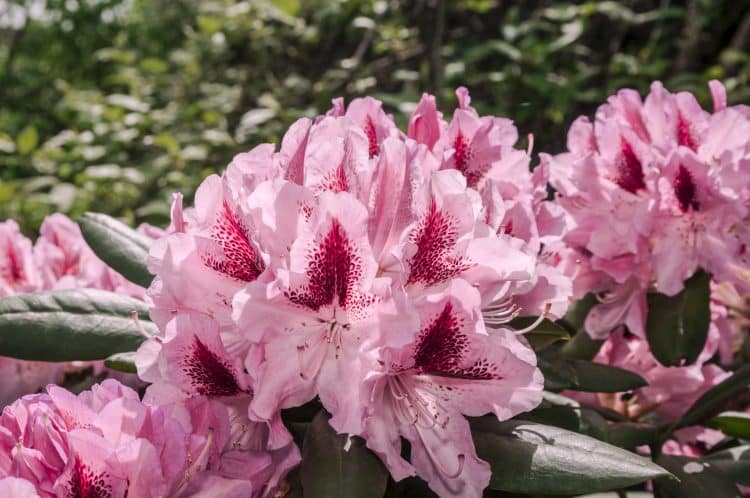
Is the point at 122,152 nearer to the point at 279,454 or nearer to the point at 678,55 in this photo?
the point at 678,55

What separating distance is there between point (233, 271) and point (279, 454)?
15cm

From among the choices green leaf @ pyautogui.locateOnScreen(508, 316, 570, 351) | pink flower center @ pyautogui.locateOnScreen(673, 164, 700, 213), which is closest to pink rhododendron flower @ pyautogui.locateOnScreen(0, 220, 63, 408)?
green leaf @ pyautogui.locateOnScreen(508, 316, 570, 351)

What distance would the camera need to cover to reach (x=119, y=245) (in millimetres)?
982

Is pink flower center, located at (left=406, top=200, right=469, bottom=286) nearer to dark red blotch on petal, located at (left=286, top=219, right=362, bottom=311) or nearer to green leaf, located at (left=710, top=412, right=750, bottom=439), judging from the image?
dark red blotch on petal, located at (left=286, top=219, right=362, bottom=311)

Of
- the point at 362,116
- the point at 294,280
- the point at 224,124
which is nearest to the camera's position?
the point at 294,280

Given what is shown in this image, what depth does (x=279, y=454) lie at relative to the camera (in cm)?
70

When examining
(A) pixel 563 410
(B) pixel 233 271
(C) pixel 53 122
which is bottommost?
(C) pixel 53 122

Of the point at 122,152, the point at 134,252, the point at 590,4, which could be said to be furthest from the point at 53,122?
the point at 134,252

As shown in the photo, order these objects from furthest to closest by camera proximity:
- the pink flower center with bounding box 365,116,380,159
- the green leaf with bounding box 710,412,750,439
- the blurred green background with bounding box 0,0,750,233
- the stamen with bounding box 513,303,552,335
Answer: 1. the blurred green background with bounding box 0,0,750,233
2. the green leaf with bounding box 710,412,750,439
3. the pink flower center with bounding box 365,116,380,159
4. the stamen with bounding box 513,303,552,335

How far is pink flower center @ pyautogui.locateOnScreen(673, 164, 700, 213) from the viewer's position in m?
0.99

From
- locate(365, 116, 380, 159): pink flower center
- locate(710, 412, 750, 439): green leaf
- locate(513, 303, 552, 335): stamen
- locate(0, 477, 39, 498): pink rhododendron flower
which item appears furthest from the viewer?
locate(710, 412, 750, 439): green leaf

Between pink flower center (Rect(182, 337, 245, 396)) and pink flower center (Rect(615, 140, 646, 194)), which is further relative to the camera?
pink flower center (Rect(615, 140, 646, 194))

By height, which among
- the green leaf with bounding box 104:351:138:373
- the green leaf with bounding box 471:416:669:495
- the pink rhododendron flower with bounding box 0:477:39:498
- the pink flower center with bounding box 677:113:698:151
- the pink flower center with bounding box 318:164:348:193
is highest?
the pink flower center with bounding box 318:164:348:193

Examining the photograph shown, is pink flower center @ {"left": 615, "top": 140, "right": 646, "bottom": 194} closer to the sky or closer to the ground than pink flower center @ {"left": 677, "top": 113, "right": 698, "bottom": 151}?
closer to the ground
